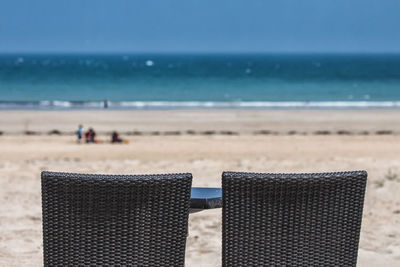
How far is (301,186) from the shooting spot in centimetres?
230

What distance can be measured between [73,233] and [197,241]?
254 cm

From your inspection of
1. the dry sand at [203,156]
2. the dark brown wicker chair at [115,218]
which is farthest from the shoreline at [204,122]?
the dark brown wicker chair at [115,218]

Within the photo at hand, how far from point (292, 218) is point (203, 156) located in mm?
8397

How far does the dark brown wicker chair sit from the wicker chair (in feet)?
0.67

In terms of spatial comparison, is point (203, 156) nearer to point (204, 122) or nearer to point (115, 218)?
point (115, 218)

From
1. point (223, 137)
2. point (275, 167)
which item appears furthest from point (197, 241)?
point (223, 137)

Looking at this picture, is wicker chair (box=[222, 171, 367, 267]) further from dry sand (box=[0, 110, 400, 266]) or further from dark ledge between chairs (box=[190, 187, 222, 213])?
dry sand (box=[0, 110, 400, 266])

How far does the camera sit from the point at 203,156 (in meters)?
10.8

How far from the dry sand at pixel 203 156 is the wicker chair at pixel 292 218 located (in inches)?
71.2

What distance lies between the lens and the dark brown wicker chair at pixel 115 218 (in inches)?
90.1

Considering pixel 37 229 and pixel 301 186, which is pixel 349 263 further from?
pixel 37 229

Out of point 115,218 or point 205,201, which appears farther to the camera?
point 205,201

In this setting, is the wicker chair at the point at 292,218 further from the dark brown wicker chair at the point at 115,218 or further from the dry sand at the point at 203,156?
the dry sand at the point at 203,156

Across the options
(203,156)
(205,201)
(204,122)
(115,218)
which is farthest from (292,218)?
(204,122)
